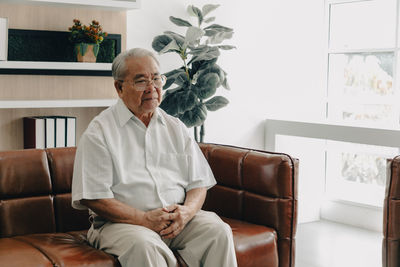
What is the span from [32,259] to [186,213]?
2.18 ft

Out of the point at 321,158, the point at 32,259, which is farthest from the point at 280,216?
the point at 321,158

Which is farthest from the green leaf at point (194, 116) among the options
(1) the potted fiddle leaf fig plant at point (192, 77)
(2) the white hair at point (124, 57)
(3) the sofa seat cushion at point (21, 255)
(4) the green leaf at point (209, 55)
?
(3) the sofa seat cushion at point (21, 255)

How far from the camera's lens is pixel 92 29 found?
3.60 metres

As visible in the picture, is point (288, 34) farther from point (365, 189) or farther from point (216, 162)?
point (216, 162)

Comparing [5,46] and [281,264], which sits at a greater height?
[5,46]

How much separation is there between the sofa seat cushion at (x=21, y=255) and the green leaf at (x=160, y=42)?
1834 mm

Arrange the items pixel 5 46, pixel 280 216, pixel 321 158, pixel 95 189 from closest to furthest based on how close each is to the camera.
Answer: pixel 95 189 < pixel 280 216 < pixel 5 46 < pixel 321 158

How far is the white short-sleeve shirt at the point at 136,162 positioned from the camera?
2.44 meters

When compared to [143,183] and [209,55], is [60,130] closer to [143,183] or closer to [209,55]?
[209,55]

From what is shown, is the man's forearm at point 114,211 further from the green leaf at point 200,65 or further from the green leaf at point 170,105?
the green leaf at point 200,65

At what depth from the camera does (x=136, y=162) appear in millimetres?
2562

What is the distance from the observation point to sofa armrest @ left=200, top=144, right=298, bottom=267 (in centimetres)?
282

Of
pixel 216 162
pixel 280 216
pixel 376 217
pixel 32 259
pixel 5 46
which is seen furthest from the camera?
pixel 376 217

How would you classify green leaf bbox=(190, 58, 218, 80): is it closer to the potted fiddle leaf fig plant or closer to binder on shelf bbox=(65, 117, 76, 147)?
the potted fiddle leaf fig plant
